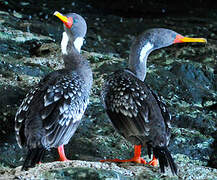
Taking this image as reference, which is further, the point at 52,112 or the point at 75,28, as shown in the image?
the point at 75,28

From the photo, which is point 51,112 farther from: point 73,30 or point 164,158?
point 73,30

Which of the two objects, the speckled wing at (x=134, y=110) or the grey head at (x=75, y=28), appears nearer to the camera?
the speckled wing at (x=134, y=110)

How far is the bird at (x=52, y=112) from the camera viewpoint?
12.3 feet

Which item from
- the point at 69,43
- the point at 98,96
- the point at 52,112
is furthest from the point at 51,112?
the point at 98,96

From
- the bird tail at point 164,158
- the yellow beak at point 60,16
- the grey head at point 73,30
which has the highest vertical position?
the yellow beak at point 60,16

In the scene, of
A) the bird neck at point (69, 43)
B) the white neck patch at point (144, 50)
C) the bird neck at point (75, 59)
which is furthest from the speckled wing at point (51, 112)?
the white neck patch at point (144, 50)

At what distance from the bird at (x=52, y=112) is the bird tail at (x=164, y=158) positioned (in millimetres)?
829

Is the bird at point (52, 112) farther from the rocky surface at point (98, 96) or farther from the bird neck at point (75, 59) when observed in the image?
the rocky surface at point (98, 96)

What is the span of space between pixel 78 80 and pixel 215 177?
5.18ft

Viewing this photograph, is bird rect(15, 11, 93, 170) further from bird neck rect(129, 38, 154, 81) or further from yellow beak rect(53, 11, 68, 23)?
bird neck rect(129, 38, 154, 81)

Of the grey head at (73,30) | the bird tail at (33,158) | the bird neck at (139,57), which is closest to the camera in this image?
the bird tail at (33,158)

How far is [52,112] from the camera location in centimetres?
394

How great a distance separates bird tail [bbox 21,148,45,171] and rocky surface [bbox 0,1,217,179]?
54 mm

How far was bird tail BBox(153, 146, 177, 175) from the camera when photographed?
3.55 m
